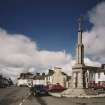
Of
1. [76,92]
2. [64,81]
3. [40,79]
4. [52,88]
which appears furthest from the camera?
[40,79]

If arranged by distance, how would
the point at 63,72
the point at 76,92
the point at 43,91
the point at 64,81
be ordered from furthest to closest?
the point at 63,72 → the point at 64,81 → the point at 43,91 → the point at 76,92

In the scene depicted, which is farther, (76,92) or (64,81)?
(64,81)

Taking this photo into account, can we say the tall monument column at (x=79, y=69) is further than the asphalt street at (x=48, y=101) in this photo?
Yes

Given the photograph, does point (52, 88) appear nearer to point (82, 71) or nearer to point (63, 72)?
point (82, 71)

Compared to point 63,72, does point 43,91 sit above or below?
below

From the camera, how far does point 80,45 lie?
44719 millimetres

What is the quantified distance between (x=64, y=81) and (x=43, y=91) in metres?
50.7

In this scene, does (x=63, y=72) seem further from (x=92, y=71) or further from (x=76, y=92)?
(x=76, y=92)

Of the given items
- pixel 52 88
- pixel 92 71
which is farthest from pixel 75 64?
pixel 92 71

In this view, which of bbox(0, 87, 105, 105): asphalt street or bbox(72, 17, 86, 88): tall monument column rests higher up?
bbox(72, 17, 86, 88): tall monument column

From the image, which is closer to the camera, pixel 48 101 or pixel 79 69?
pixel 48 101

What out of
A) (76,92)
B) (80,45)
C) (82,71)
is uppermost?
(80,45)

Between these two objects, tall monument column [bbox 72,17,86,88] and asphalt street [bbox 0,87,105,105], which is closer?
asphalt street [bbox 0,87,105,105]

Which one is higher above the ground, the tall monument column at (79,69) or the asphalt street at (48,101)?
the tall monument column at (79,69)
